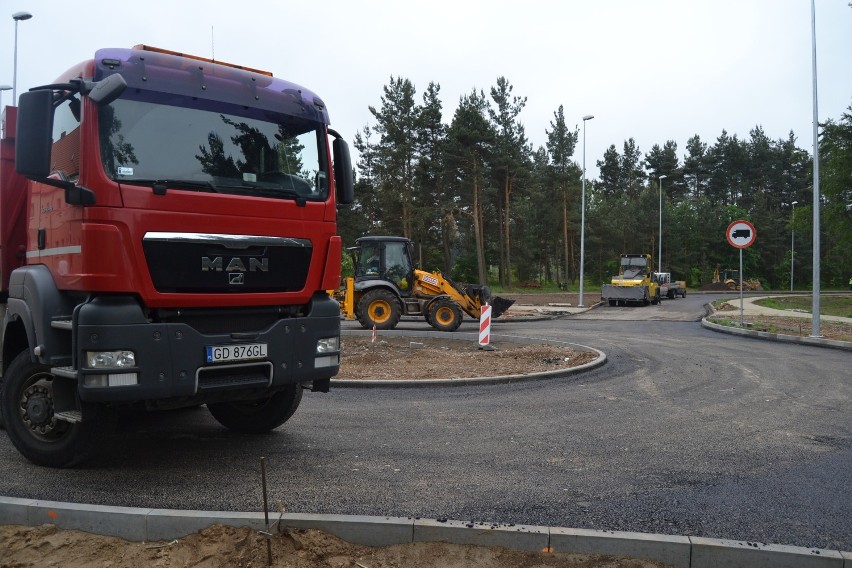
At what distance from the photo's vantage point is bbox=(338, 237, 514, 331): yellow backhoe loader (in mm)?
18562

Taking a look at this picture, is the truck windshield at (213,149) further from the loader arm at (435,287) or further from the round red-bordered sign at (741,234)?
the round red-bordered sign at (741,234)

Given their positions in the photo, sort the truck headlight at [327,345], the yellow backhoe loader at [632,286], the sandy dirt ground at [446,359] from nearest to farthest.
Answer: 1. the truck headlight at [327,345]
2. the sandy dirt ground at [446,359]
3. the yellow backhoe loader at [632,286]

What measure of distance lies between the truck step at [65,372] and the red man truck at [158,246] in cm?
2

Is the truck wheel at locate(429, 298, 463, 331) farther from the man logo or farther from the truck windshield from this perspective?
the man logo

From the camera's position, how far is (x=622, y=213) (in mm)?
67312

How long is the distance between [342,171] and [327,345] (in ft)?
5.55

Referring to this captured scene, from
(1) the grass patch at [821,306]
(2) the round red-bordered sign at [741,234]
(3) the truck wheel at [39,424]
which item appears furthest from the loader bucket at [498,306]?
(3) the truck wheel at [39,424]

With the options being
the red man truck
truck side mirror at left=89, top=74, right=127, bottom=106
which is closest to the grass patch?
the red man truck

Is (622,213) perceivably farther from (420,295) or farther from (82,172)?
(82,172)

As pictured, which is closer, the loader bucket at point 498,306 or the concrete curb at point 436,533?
the concrete curb at point 436,533

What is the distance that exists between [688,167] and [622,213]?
63.6ft

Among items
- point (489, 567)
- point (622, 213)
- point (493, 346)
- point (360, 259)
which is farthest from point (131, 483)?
point (622, 213)

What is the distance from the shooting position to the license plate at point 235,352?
4934 millimetres

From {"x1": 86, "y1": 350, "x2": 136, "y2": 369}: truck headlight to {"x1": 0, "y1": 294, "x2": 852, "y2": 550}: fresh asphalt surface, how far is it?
1005 millimetres
